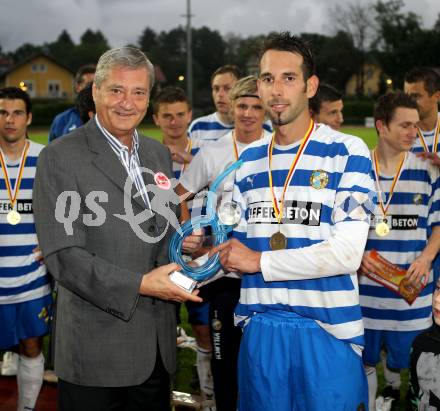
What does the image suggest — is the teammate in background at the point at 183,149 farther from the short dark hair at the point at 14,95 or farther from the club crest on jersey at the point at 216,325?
the short dark hair at the point at 14,95

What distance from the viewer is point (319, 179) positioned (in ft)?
8.90

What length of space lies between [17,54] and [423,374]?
13393 centimetres

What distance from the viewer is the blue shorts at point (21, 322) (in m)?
4.69

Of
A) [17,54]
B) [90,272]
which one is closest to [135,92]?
[90,272]

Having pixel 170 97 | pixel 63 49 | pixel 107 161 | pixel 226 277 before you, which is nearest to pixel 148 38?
pixel 63 49

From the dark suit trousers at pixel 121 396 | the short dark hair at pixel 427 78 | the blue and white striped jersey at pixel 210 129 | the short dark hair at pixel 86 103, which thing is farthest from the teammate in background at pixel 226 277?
the blue and white striped jersey at pixel 210 129

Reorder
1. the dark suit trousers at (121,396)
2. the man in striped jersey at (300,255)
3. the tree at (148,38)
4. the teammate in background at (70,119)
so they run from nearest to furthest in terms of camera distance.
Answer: the man in striped jersey at (300,255) < the dark suit trousers at (121,396) < the teammate in background at (70,119) < the tree at (148,38)

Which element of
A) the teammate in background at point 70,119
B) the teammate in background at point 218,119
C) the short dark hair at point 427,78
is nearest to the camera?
the short dark hair at point 427,78

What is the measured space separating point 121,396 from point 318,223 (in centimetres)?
131

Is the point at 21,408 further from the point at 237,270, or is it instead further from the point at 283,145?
the point at 283,145

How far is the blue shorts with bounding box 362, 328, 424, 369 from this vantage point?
15.4 ft

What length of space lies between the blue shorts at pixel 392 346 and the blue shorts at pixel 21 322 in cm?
254

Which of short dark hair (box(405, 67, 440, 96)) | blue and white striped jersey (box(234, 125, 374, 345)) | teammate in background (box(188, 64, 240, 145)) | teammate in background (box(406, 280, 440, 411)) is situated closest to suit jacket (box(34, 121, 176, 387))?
blue and white striped jersey (box(234, 125, 374, 345))

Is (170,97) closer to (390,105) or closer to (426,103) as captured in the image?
(390,105)
